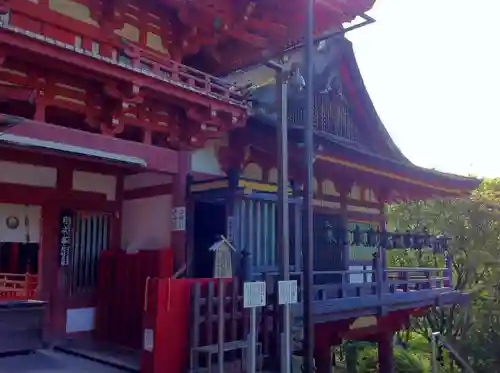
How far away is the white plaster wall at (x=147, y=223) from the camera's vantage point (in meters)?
8.34

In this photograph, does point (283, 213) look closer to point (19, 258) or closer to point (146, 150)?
point (146, 150)

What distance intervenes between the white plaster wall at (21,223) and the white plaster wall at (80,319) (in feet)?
4.20

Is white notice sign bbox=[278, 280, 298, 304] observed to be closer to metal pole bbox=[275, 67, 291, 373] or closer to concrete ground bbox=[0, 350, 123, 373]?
metal pole bbox=[275, 67, 291, 373]

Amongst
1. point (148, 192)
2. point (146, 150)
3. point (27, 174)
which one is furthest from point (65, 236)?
point (146, 150)

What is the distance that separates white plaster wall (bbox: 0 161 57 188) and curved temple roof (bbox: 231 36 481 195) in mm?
3605

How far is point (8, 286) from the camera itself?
8188 mm

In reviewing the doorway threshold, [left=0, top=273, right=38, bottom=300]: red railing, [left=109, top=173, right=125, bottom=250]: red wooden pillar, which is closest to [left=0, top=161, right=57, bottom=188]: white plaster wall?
[left=109, top=173, right=125, bottom=250]: red wooden pillar

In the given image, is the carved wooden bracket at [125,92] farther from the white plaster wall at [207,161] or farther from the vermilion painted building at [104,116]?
the white plaster wall at [207,161]

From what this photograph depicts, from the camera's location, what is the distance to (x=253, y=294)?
6.20m

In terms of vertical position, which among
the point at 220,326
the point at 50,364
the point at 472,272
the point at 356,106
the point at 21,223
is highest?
the point at 356,106

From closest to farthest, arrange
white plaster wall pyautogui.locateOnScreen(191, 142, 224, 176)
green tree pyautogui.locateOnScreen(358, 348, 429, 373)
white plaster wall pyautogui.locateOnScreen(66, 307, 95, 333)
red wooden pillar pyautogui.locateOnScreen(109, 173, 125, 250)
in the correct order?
1. white plaster wall pyautogui.locateOnScreen(191, 142, 224, 176)
2. white plaster wall pyautogui.locateOnScreen(66, 307, 95, 333)
3. red wooden pillar pyautogui.locateOnScreen(109, 173, 125, 250)
4. green tree pyautogui.locateOnScreen(358, 348, 429, 373)

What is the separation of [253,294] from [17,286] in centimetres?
409

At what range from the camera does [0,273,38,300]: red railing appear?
8156 mm

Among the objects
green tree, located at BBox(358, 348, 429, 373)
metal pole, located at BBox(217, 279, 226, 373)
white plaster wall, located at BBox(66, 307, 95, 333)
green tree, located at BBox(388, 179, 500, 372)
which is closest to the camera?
metal pole, located at BBox(217, 279, 226, 373)
